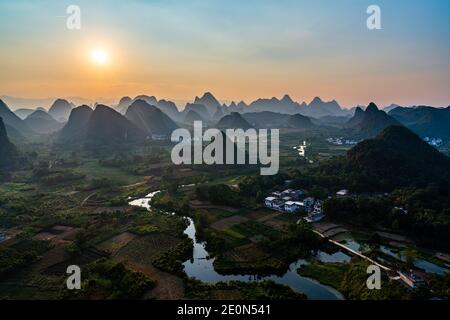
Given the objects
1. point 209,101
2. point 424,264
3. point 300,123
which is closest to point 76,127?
point 300,123

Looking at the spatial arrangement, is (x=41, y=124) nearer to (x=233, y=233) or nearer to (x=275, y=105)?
(x=233, y=233)

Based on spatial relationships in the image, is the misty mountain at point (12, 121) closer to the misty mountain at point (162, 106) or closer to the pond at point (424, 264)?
the misty mountain at point (162, 106)

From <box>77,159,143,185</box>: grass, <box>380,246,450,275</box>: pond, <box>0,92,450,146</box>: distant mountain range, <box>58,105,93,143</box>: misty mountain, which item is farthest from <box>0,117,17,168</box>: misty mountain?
<box>380,246,450,275</box>: pond

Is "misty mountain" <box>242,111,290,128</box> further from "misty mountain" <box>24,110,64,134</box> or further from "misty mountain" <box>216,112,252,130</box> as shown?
"misty mountain" <box>24,110,64,134</box>

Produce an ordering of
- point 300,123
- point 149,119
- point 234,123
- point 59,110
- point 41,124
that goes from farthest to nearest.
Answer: point 59,110 < point 41,124 < point 300,123 < point 234,123 < point 149,119

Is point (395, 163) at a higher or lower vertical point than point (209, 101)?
lower

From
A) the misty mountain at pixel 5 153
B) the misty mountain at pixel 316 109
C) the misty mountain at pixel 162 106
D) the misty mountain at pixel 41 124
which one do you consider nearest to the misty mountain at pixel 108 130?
the misty mountain at pixel 5 153
